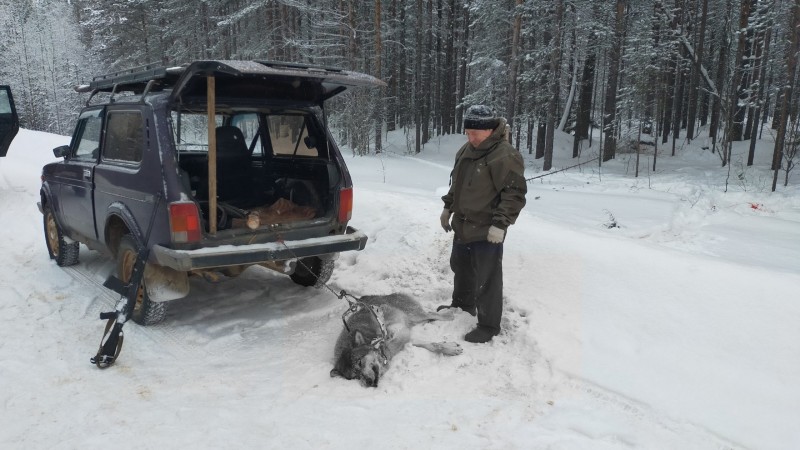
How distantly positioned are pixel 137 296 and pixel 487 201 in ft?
10.1

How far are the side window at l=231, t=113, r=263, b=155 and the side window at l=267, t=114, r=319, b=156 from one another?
148 mm

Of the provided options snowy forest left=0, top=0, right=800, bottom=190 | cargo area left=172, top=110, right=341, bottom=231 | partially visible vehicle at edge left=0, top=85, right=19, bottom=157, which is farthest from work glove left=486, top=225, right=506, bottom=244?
snowy forest left=0, top=0, right=800, bottom=190

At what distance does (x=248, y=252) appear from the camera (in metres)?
4.08

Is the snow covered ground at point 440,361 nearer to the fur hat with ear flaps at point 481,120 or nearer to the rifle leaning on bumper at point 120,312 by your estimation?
the rifle leaning on bumper at point 120,312

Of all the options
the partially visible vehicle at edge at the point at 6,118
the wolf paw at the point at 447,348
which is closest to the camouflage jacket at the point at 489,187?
the wolf paw at the point at 447,348

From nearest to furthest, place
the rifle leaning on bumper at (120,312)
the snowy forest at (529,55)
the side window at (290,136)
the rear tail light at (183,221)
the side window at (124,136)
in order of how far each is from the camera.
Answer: the rifle leaning on bumper at (120,312) → the rear tail light at (183,221) → the side window at (124,136) → the side window at (290,136) → the snowy forest at (529,55)

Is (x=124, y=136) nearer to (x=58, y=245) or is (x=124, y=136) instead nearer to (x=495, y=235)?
(x=58, y=245)

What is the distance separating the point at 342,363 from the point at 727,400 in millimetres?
2580

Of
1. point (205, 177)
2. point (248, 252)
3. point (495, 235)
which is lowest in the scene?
point (248, 252)

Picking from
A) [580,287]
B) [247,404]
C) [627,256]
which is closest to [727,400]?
[580,287]

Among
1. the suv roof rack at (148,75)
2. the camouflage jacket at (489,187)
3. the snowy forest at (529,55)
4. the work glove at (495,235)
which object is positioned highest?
the snowy forest at (529,55)

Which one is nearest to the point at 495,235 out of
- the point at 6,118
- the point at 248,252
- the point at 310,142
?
the point at 248,252

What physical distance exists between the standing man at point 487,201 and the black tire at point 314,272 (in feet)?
5.38

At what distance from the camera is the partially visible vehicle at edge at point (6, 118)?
9.67 metres
